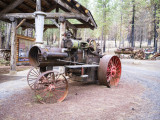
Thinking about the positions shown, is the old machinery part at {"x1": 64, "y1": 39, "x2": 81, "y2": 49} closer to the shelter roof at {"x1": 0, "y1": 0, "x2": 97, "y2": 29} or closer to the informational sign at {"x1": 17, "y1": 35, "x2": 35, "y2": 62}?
the shelter roof at {"x1": 0, "y1": 0, "x2": 97, "y2": 29}

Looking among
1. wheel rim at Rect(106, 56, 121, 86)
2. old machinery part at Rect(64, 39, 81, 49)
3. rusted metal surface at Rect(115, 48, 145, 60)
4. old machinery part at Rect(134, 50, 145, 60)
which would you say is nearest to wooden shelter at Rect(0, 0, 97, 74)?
old machinery part at Rect(64, 39, 81, 49)

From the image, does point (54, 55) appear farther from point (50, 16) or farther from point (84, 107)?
point (50, 16)

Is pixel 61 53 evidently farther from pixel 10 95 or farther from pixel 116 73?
pixel 116 73

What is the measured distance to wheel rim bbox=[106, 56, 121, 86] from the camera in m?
5.98

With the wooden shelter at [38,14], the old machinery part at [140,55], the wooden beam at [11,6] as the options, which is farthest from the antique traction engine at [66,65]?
the old machinery part at [140,55]

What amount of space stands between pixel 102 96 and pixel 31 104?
7.00ft

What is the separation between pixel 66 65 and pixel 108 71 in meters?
1.96

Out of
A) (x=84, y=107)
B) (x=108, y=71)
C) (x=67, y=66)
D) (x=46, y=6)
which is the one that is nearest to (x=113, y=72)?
(x=108, y=71)

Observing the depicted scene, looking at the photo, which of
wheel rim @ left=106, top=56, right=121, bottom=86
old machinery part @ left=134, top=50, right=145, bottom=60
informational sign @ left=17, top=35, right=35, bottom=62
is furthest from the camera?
old machinery part @ left=134, top=50, right=145, bottom=60

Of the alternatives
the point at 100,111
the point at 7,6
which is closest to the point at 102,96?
the point at 100,111

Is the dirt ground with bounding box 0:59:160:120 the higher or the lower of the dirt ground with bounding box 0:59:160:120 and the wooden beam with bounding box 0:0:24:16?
the lower

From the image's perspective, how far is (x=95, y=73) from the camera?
601 cm

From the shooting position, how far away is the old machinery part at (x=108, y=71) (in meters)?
5.62

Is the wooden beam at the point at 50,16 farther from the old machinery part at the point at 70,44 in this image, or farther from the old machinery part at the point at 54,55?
the old machinery part at the point at 54,55
